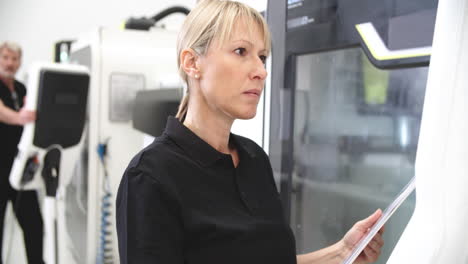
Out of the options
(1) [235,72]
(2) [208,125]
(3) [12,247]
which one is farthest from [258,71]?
(3) [12,247]

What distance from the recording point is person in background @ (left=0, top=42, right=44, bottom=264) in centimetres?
239

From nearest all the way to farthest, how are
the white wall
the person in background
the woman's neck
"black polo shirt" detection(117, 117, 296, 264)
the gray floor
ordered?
"black polo shirt" detection(117, 117, 296, 264) < the woman's neck < the person in background < the gray floor < the white wall

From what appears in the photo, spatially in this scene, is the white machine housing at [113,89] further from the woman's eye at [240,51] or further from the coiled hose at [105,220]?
the woman's eye at [240,51]

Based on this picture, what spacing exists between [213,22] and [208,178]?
273 millimetres

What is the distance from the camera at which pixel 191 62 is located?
793mm

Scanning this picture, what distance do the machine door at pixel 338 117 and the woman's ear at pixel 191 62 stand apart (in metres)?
0.40

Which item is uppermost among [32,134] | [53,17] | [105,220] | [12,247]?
[53,17]

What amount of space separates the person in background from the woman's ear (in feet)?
5.06

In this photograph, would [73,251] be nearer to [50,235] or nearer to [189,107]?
[50,235]

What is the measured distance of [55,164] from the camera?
77.2 inches

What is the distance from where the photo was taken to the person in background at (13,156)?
2395mm

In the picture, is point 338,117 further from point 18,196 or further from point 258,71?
point 18,196

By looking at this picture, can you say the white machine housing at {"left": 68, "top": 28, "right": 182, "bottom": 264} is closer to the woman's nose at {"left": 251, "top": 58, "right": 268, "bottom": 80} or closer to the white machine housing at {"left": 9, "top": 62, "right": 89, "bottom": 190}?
the white machine housing at {"left": 9, "top": 62, "right": 89, "bottom": 190}

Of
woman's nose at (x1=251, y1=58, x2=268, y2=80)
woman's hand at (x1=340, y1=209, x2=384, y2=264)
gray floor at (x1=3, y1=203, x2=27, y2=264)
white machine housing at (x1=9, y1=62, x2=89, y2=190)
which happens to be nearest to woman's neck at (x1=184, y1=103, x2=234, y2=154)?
woman's nose at (x1=251, y1=58, x2=268, y2=80)
